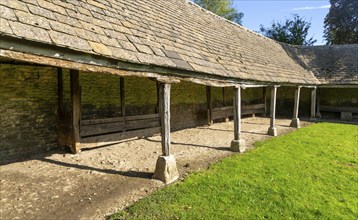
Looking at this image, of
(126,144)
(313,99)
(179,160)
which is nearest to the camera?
(179,160)

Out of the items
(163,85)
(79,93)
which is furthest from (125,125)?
(163,85)

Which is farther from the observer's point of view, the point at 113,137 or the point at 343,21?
the point at 343,21

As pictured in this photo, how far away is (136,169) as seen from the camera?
6320mm

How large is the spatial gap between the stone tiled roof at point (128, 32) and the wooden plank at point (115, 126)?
3.54 metres

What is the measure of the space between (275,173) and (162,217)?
11.3 feet

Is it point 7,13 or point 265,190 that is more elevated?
point 7,13

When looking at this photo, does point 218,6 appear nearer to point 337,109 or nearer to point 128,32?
point 337,109

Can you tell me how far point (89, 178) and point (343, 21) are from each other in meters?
31.7

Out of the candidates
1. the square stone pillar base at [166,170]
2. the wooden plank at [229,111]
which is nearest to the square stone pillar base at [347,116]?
the wooden plank at [229,111]

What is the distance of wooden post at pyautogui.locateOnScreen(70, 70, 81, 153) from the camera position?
7344mm

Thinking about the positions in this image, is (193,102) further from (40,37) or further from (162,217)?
(40,37)

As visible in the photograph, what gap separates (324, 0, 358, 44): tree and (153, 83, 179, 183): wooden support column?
97.8 ft

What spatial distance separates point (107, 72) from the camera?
4.36m

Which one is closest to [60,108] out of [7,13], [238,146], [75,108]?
[75,108]
